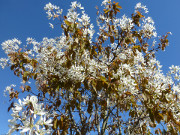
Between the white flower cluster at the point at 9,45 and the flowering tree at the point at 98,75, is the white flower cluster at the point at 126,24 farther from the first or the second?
the white flower cluster at the point at 9,45

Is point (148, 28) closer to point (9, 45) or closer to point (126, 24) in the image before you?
point (126, 24)

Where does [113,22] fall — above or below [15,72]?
above

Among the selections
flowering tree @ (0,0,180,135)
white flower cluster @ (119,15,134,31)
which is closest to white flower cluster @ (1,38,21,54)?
flowering tree @ (0,0,180,135)

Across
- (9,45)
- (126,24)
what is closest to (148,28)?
(126,24)

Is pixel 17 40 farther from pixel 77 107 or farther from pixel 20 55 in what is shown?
pixel 77 107

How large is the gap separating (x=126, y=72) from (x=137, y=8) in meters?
1.61

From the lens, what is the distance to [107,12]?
3184mm

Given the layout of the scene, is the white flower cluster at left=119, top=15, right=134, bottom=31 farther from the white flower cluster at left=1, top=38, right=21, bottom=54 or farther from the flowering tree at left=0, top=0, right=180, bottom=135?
the white flower cluster at left=1, top=38, right=21, bottom=54

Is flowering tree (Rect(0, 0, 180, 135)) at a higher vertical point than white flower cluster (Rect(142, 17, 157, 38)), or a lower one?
lower

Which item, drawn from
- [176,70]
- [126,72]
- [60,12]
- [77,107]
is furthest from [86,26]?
[176,70]

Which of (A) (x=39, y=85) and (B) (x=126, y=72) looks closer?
(B) (x=126, y=72)

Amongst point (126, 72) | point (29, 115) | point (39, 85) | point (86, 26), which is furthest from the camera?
point (39, 85)

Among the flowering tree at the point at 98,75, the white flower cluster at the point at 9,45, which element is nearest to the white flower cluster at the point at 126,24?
the flowering tree at the point at 98,75

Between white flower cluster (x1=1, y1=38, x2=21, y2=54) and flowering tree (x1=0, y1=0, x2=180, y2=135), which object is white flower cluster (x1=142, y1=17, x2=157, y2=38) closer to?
flowering tree (x1=0, y1=0, x2=180, y2=135)
